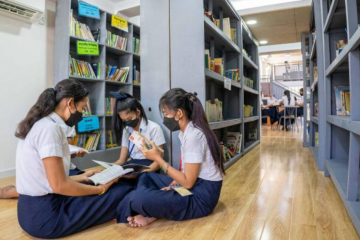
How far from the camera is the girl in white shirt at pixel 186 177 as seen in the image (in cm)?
137

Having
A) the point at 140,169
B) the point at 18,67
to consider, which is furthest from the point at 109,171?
the point at 18,67

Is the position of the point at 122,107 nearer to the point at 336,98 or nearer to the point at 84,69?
the point at 84,69

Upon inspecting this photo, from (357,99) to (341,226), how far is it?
71 centimetres

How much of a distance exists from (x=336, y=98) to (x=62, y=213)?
8.23ft

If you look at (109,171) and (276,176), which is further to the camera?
(276,176)

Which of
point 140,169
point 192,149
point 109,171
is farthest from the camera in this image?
point 140,169

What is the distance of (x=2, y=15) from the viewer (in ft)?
8.66

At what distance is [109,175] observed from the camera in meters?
1.50

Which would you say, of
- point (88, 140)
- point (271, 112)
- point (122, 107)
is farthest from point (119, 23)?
point (271, 112)

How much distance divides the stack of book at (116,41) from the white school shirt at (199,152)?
8.32 feet

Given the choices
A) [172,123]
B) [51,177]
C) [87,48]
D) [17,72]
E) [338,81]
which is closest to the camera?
[51,177]

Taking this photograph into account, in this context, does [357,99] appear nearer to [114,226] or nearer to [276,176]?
[276,176]

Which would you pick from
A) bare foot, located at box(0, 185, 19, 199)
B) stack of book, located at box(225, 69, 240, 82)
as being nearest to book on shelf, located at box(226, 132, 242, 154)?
stack of book, located at box(225, 69, 240, 82)

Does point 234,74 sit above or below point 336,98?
above
